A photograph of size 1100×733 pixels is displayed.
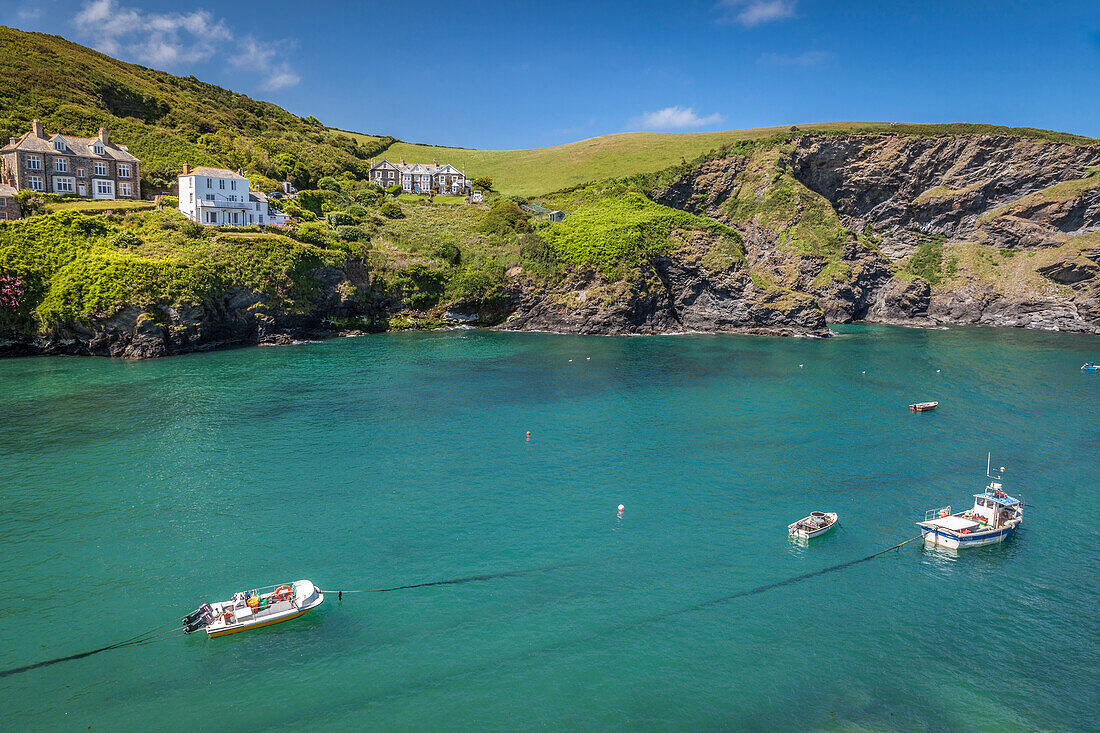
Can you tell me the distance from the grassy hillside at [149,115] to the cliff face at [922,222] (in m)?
94.7

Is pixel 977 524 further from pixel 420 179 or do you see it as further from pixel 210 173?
pixel 420 179

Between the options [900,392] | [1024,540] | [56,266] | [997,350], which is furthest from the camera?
[997,350]

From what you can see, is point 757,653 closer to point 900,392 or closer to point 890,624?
point 890,624

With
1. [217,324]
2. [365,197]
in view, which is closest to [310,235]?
[217,324]

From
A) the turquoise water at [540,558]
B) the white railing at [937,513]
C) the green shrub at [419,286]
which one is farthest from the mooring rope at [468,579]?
the green shrub at [419,286]

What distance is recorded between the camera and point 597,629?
28.6 m

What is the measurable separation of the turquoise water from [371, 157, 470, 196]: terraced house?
106 meters

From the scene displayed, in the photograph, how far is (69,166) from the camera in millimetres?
99938

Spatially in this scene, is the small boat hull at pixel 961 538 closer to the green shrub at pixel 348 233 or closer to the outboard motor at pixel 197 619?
the outboard motor at pixel 197 619

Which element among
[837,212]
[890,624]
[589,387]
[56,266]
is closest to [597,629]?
[890,624]

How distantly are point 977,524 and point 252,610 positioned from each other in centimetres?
4127

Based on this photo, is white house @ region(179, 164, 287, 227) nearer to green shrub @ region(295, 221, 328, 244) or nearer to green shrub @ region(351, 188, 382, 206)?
green shrub @ region(295, 221, 328, 244)

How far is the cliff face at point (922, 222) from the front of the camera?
13225cm

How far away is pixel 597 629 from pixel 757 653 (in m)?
7.24
